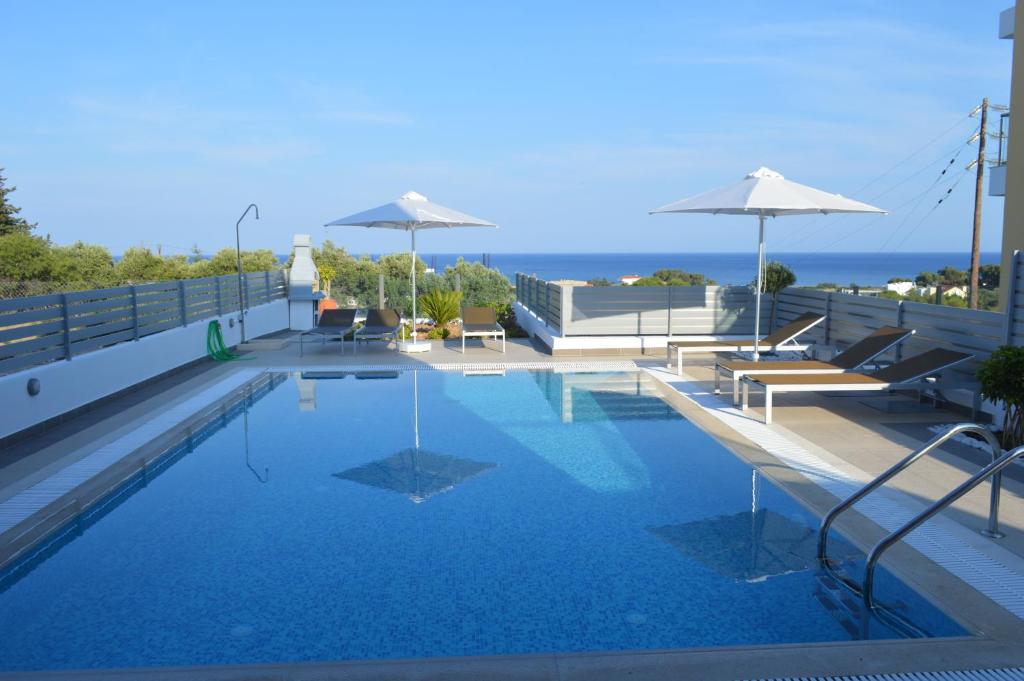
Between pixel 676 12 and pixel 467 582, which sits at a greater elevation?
pixel 676 12

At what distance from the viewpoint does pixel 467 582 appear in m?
3.91

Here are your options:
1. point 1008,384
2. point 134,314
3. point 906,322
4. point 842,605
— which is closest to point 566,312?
point 906,322

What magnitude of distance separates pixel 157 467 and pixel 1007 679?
572 centimetres

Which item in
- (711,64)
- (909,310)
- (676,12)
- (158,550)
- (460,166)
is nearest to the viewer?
(158,550)

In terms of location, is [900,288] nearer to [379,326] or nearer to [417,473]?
[379,326]

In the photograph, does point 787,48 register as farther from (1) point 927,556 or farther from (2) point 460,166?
(2) point 460,166

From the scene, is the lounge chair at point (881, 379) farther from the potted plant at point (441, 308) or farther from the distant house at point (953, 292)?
the distant house at point (953, 292)

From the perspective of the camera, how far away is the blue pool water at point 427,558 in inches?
131

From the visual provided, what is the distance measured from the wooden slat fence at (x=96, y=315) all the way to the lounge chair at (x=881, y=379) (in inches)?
281

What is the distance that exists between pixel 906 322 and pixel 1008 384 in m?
2.85

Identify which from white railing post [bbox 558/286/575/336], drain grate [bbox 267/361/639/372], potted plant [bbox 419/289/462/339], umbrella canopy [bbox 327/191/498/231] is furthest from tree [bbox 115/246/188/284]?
white railing post [bbox 558/286/575/336]

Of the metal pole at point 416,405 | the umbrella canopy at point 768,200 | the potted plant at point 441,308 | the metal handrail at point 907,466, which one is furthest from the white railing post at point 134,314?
the metal handrail at point 907,466

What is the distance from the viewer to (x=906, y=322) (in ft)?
28.0

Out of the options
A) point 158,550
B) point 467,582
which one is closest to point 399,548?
point 467,582
